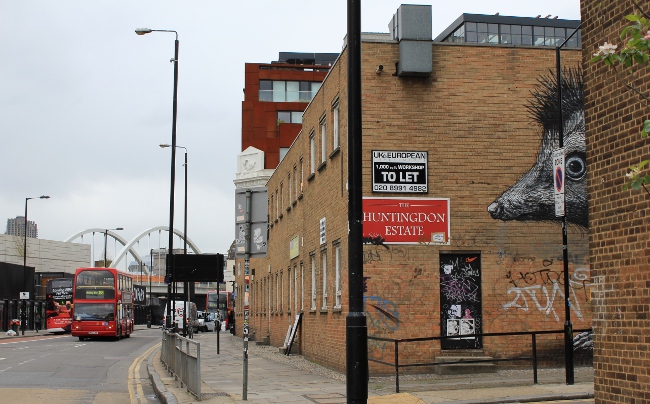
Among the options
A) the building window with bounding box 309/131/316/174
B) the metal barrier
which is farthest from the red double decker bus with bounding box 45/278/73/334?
the metal barrier

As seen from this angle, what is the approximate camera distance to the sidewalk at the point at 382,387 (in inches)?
537

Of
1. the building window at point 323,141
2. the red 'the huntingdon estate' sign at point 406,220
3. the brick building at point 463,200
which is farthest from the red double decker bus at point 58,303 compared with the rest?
the red 'the huntingdon estate' sign at point 406,220

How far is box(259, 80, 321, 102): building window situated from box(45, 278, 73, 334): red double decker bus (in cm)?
2082

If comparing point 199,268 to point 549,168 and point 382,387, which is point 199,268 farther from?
point 382,387

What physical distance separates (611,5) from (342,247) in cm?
1223

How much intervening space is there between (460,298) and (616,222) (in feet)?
32.9

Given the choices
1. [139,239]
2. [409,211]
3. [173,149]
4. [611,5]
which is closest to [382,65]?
[409,211]

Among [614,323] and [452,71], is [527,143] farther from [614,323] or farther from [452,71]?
[614,323]

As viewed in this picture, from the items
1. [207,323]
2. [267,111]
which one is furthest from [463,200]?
[207,323]

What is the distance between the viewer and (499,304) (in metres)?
19.0

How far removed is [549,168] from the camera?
19.7 m

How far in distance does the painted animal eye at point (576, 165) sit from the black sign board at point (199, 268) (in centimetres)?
1236

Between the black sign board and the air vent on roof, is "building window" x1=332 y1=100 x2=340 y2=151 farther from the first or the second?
the black sign board

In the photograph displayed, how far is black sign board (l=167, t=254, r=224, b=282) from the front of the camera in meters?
A: 27.8
